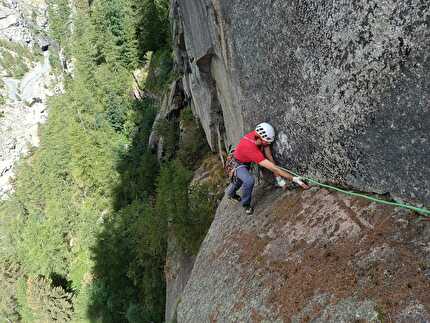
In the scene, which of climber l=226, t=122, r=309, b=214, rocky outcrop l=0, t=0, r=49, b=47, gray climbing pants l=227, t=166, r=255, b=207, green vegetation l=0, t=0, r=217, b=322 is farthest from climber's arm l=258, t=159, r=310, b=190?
rocky outcrop l=0, t=0, r=49, b=47

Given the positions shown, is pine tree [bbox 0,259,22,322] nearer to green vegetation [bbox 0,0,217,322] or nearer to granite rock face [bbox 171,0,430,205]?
green vegetation [bbox 0,0,217,322]

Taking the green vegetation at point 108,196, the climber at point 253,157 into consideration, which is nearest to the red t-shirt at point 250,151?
the climber at point 253,157

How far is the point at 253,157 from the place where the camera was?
6.59 metres

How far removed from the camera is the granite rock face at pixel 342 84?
3.99 m

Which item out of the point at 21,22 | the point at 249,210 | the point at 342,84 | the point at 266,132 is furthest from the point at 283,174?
the point at 21,22

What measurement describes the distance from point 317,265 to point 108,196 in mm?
27693

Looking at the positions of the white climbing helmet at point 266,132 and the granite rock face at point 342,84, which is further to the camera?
the white climbing helmet at point 266,132

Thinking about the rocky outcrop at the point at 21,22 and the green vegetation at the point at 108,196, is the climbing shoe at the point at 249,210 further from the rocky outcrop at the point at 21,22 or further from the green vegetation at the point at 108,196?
the rocky outcrop at the point at 21,22

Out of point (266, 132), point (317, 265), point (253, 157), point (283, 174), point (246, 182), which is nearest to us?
point (317, 265)

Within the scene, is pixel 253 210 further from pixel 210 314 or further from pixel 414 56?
pixel 414 56

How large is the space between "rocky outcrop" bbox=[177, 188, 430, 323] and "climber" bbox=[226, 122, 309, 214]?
0.31 meters

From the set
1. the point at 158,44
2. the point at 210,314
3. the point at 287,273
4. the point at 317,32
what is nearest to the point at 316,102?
the point at 317,32

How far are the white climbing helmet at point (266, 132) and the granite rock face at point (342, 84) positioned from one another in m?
0.15

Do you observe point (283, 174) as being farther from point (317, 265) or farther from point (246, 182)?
point (317, 265)
